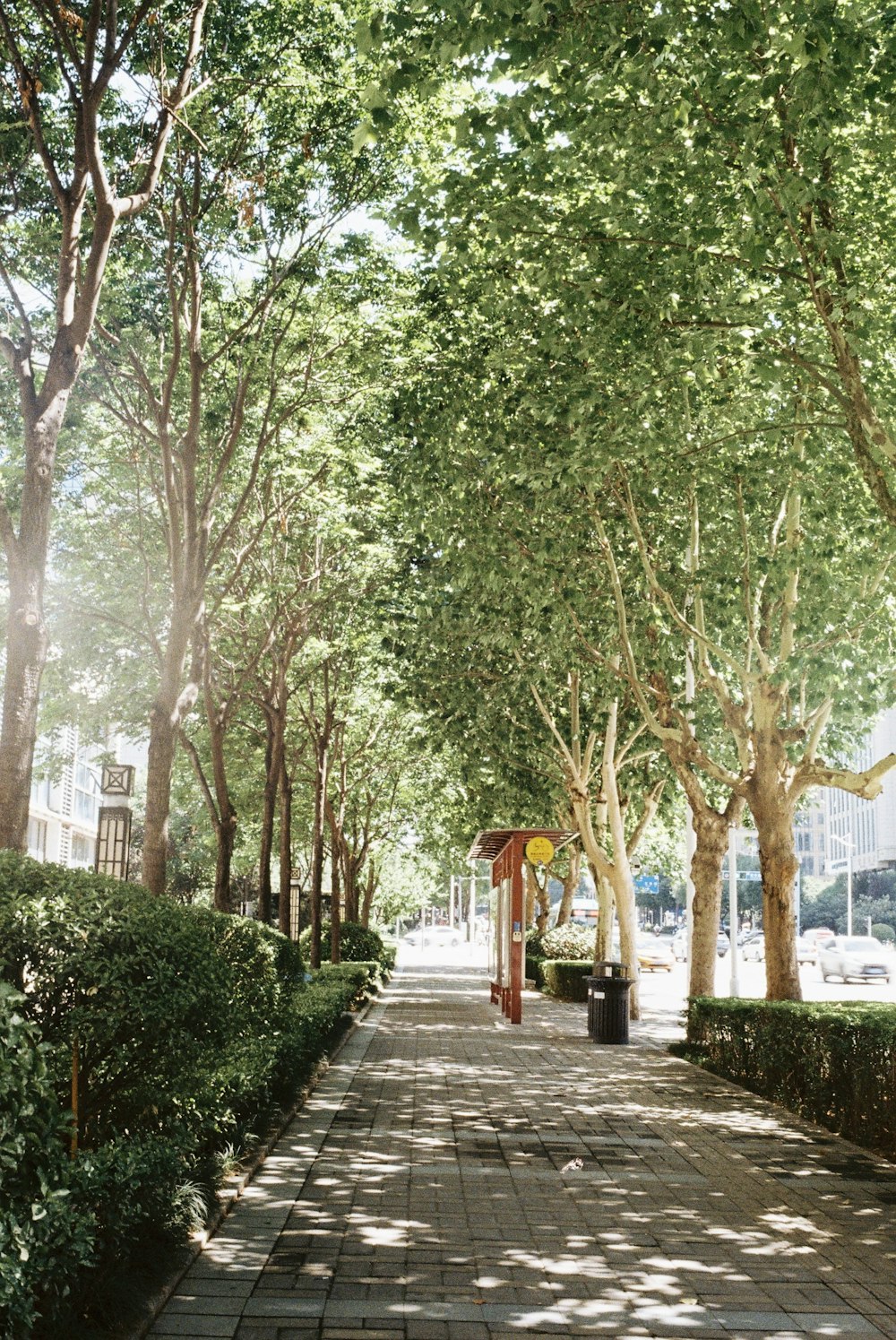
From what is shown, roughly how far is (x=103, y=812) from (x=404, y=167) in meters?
11.0

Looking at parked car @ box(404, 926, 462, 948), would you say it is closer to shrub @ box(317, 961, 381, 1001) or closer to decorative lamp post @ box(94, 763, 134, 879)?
shrub @ box(317, 961, 381, 1001)

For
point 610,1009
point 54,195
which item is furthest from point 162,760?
point 610,1009

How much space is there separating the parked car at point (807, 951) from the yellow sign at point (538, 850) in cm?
2649

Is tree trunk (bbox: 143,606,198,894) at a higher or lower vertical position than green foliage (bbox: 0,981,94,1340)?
higher

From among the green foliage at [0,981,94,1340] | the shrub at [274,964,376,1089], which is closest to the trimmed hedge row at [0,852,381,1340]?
the green foliage at [0,981,94,1340]

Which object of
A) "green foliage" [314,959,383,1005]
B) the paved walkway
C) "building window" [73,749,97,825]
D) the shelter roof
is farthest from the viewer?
"building window" [73,749,97,825]

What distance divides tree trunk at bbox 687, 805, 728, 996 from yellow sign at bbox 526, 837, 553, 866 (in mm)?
2863

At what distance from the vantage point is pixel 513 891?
78.9 feet

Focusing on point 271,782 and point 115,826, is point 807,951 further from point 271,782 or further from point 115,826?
point 115,826

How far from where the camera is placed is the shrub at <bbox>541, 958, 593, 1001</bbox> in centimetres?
3094

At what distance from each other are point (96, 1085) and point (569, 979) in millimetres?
25562

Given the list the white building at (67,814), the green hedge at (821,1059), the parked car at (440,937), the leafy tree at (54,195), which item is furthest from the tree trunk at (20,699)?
the parked car at (440,937)

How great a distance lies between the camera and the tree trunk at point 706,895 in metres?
20.0

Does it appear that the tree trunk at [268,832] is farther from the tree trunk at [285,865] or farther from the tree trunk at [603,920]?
the tree trunk at [603,920]
